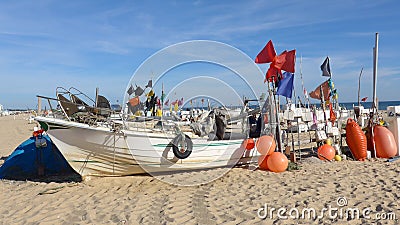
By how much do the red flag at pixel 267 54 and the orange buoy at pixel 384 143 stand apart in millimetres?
3851

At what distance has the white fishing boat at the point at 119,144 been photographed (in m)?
6.93

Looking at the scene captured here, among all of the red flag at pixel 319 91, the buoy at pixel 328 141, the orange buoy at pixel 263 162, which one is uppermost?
the red flag at pixel 319 91

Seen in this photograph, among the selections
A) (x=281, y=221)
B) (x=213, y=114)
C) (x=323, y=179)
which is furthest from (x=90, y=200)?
(x=323, y=179)

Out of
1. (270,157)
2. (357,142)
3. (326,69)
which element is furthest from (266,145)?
(326,69)

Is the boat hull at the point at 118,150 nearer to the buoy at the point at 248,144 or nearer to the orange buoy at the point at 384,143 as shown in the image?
the buoy at the point at 248,144

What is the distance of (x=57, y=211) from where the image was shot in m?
5.51

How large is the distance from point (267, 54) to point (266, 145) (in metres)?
2.30

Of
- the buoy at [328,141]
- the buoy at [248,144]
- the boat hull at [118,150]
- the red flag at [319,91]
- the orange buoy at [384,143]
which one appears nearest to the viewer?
the boat hull at [118,150]

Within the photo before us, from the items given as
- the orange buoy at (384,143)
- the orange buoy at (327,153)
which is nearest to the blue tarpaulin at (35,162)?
the orange buoy at (327,153)

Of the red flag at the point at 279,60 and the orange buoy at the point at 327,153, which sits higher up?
the red flag at the point at 279,60

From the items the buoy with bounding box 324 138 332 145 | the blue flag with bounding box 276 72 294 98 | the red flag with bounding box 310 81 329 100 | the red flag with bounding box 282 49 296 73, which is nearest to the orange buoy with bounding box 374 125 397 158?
the buoy with bounding box 324 138 332 145

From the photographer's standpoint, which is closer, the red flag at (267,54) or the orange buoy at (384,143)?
the red flag at (267,54)

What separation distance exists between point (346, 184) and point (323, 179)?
55 cm

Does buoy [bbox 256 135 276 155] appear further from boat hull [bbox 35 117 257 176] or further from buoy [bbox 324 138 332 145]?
buoy [bbox 324 138 332 145]
